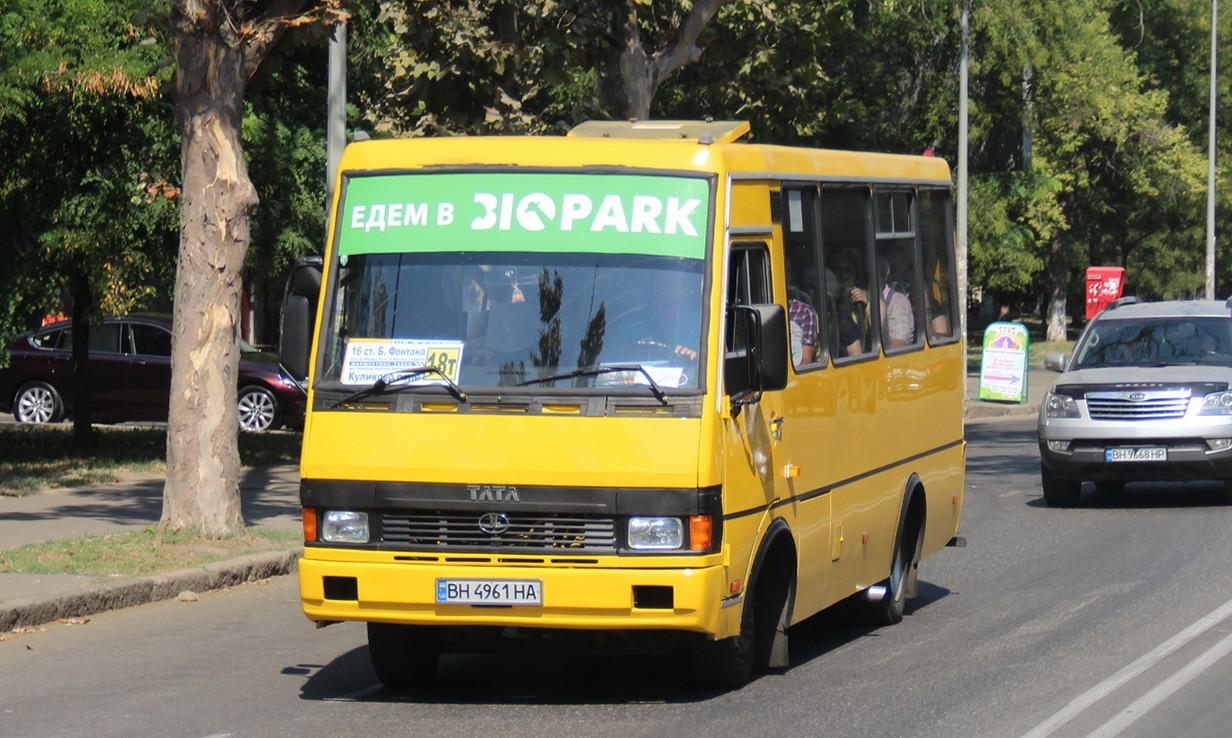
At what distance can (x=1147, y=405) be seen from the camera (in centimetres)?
1705

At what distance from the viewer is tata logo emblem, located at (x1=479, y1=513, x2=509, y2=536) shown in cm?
781

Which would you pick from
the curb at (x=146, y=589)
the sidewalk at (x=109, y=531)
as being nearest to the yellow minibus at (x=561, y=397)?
the curb at (x=146, y=589)

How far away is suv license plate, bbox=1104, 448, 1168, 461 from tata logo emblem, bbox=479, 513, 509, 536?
10540 millimetres

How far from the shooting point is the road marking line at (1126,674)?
25.5ft

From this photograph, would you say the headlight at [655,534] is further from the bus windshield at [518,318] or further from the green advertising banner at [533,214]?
the green advertising banner at [533,214]

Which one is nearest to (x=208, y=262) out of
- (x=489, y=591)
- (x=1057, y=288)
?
(x=489, y=591)

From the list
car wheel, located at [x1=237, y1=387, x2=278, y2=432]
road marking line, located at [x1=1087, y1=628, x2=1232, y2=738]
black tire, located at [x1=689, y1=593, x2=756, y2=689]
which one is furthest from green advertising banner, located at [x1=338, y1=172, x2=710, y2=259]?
car wheel, located at [x1=237, y1=387, x2=278, y2=432]

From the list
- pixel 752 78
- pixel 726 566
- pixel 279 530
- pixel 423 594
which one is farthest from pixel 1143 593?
pixel 752 78

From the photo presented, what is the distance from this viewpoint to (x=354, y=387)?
815 centimetres

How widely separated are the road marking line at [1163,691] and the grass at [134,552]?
6599mm

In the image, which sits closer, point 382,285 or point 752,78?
point 382,285

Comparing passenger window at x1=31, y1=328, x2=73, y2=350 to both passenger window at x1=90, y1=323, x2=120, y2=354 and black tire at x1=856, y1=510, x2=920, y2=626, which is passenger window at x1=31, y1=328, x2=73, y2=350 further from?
black tire at x1=856, y1=510, x2=920, y2=626

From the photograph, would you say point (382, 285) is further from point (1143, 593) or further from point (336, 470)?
point (1143, 593)

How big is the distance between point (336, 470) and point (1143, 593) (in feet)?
19.9
